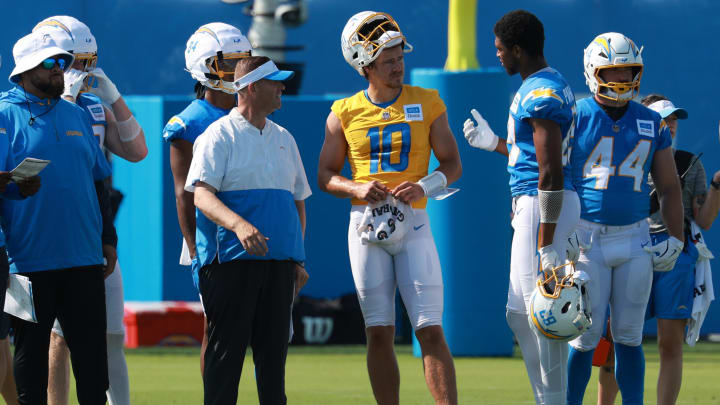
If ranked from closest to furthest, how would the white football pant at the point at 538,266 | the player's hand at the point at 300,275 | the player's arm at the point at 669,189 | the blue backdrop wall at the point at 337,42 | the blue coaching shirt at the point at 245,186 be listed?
the blue coaching shirt at the point at 245,186, the player's hand at the point at 300,275, the white football pant at the point at 538,266, the player's arm at the point at 669,189, the blue backdrop wall at the point at 337,42

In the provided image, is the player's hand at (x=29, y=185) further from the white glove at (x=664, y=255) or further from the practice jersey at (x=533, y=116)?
the white glove at (x=664, y=255)

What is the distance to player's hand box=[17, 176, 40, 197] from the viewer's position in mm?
5654

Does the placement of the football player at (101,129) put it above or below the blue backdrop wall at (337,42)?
below

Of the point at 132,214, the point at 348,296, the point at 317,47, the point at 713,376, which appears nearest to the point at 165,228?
the point at 132,214

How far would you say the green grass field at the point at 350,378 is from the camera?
940cm

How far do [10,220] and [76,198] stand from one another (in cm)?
30

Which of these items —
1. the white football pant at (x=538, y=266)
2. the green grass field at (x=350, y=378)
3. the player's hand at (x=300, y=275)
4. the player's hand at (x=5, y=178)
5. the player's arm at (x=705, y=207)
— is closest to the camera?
the player's hand at (x=5, y=178)

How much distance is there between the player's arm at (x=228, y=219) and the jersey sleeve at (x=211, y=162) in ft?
0.09

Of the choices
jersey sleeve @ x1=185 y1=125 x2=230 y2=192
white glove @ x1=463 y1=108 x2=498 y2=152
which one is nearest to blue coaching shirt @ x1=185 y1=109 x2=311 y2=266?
jersey sleeve @ x1=185 y1=125 x2=230 y2=192

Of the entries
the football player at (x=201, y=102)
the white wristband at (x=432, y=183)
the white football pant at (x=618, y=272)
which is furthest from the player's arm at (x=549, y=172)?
the football player at (x=201, y=102)

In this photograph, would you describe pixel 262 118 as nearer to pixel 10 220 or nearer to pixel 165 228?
pixel 10 220

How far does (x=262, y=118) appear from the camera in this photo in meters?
5.87

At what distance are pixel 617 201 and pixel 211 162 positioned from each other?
2063 mm

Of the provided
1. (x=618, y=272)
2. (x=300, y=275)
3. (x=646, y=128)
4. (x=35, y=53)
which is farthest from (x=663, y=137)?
(x=35, y=53)
